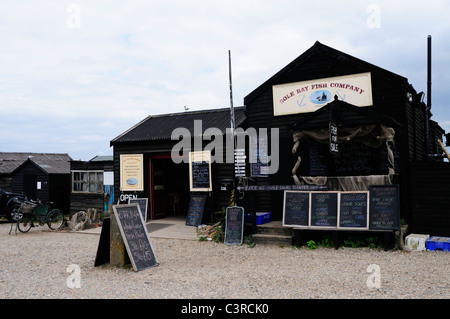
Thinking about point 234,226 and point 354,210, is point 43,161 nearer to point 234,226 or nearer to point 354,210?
point 234,226

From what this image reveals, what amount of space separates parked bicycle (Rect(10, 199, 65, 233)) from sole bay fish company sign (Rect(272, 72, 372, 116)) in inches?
333

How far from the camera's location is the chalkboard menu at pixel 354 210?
843 centimetres

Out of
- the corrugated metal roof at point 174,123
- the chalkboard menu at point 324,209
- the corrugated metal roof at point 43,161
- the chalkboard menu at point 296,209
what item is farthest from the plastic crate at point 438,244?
the corrugated metal roof at point 43,161

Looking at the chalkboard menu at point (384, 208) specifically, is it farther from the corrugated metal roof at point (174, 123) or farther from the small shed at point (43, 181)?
the small shed at point (43, 181)

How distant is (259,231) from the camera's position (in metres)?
9.85

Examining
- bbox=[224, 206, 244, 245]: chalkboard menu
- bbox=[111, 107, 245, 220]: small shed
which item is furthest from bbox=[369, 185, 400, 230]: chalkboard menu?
bbox=[111, 107, 245, 220]: small shed

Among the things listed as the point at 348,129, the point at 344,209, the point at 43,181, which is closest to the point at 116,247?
the point at 344,209

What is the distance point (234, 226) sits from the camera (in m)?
9.62

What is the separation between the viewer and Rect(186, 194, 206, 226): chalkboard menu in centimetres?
A: 1248

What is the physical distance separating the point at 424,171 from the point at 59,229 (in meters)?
11.6

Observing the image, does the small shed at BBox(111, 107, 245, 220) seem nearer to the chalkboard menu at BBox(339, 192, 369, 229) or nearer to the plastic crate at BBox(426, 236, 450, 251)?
the chalkboard menu at BBox(339, 192, 369, 229)

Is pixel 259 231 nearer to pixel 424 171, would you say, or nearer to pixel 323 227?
pixel 323 227

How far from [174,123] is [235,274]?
946cm
